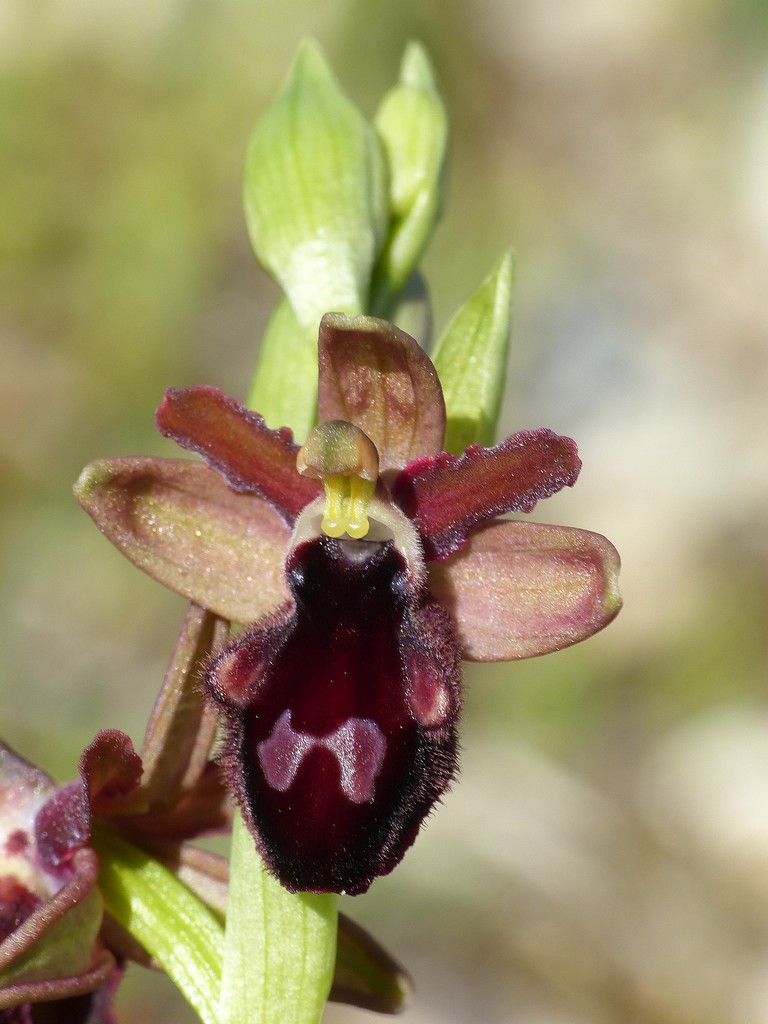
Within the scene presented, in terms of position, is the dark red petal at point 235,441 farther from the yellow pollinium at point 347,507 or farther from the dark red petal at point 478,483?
the dark red petal at point 478,483

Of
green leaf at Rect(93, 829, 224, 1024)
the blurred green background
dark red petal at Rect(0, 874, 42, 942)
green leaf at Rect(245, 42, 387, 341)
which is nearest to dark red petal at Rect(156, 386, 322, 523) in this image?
green leaf at Rect(245, 42, 387, 341)

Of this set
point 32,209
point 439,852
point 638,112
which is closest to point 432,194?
point 439,852

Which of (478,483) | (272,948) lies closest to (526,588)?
(478,483)

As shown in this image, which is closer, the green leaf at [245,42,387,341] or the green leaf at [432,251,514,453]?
the green leaf at [432,251,514,453]

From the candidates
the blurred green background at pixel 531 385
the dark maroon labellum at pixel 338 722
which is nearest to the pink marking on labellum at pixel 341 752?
the dark maroon labellum at pixel 338 722

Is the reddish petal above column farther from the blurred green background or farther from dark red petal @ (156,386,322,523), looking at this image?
the blurred green background

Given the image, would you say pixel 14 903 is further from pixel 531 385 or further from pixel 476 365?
pixel 531 385

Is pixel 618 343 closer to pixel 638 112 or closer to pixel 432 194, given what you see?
pixel 638 112

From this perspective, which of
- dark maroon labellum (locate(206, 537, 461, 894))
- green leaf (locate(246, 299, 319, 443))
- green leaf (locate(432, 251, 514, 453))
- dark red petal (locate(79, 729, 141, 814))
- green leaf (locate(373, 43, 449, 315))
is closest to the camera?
dark maroon labellum (locate(206, 537, 461, 894))
